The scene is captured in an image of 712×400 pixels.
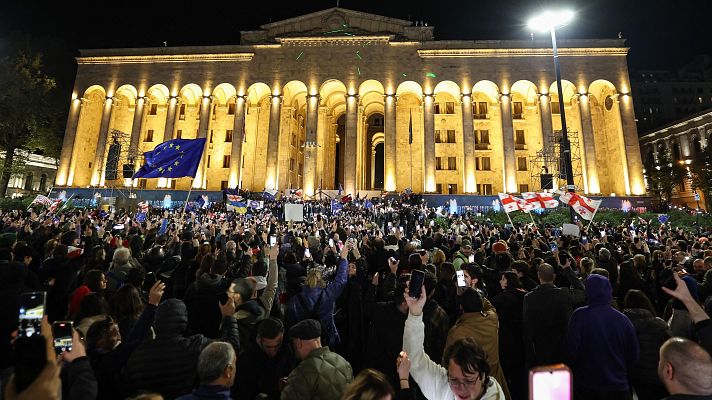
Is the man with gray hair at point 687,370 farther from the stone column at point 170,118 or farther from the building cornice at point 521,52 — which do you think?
the stone column at point 170,118

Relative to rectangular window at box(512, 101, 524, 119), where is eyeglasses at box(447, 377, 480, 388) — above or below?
below

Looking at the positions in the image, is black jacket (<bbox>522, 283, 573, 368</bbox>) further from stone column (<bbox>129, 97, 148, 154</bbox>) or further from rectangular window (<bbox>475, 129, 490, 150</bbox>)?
stone column (<bbox>129, 97, 148, 154</bbox>)

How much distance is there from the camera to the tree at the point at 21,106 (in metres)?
32.8

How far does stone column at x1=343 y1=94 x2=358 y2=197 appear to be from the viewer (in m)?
34.2

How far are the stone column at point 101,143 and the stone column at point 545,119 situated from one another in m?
41.9

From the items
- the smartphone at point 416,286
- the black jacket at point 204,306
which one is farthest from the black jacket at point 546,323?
the black jacket at point 204,306

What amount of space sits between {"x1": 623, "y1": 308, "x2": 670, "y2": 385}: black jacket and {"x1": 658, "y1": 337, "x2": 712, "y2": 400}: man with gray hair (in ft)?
6.26

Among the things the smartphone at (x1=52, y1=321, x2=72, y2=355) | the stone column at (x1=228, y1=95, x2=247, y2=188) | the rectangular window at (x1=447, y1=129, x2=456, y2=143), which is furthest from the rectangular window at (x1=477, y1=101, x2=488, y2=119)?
the smartphone at (x1=52, y1=321, x2=72, y2=355)

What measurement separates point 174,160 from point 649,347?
41.6ft

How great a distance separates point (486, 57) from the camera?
115 ft

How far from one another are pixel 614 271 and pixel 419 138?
1283 inches

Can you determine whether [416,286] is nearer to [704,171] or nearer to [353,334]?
[353,334]

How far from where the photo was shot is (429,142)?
3428 cm

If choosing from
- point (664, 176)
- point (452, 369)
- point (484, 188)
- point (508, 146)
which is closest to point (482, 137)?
point (508, 146)
